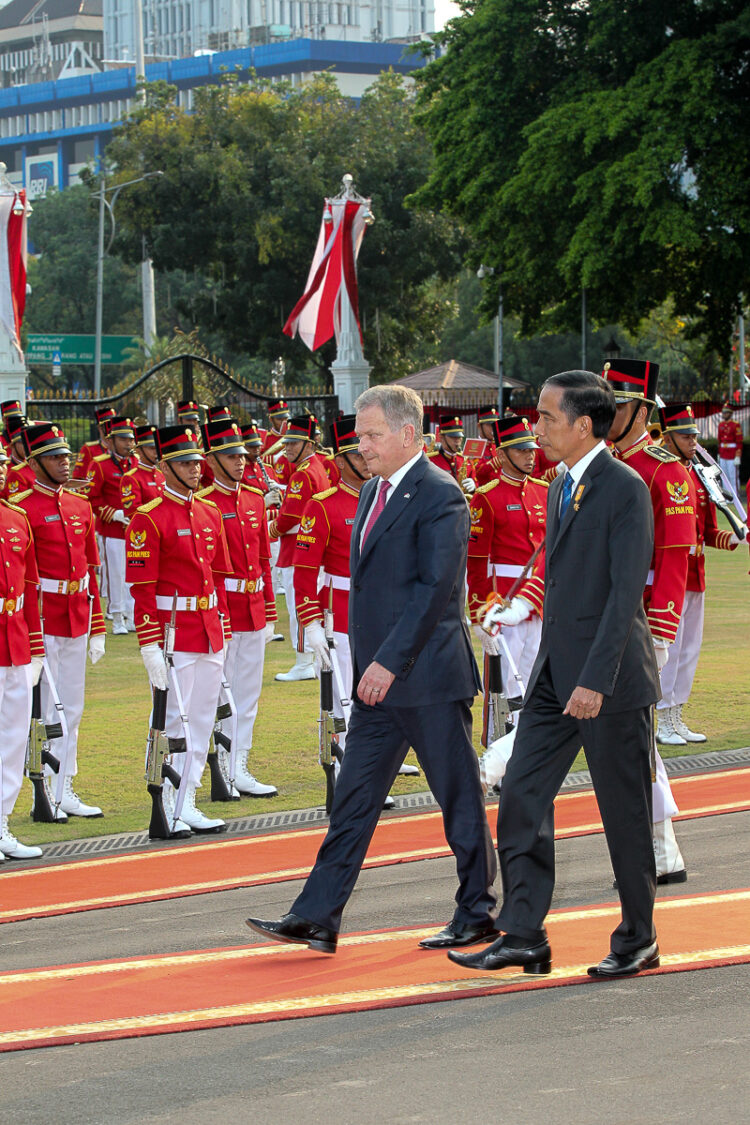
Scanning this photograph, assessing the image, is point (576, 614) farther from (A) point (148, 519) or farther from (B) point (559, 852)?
(A) point (148, 519)

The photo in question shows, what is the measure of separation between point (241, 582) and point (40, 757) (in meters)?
1.69

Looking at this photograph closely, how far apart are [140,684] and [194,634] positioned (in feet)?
18.0

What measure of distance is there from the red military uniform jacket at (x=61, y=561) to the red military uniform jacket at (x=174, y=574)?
862mm

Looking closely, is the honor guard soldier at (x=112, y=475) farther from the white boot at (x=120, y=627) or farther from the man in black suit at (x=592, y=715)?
the man in black suit at (x=592, y=715)

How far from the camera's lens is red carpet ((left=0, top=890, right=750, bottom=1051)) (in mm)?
5117

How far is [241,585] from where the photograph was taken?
9938mm

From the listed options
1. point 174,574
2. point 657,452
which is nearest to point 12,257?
point 174,574

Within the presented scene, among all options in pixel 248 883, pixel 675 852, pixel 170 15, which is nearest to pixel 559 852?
pixel 675 852

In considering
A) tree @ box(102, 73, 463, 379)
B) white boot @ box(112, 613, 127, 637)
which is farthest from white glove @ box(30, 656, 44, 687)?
tree @ box(102, 73, 463, 379)

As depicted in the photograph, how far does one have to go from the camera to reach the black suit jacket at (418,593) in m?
5.65

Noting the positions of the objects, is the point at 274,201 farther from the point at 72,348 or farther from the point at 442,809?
the point at 442,809

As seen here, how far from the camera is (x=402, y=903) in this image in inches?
267

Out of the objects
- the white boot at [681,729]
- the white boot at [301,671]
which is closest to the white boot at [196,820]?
the white boot at [681,729]

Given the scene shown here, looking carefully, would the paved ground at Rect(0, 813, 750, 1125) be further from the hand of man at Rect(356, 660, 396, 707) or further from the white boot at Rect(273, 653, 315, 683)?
the white boot at Rect(273, 653, 315, 683)
